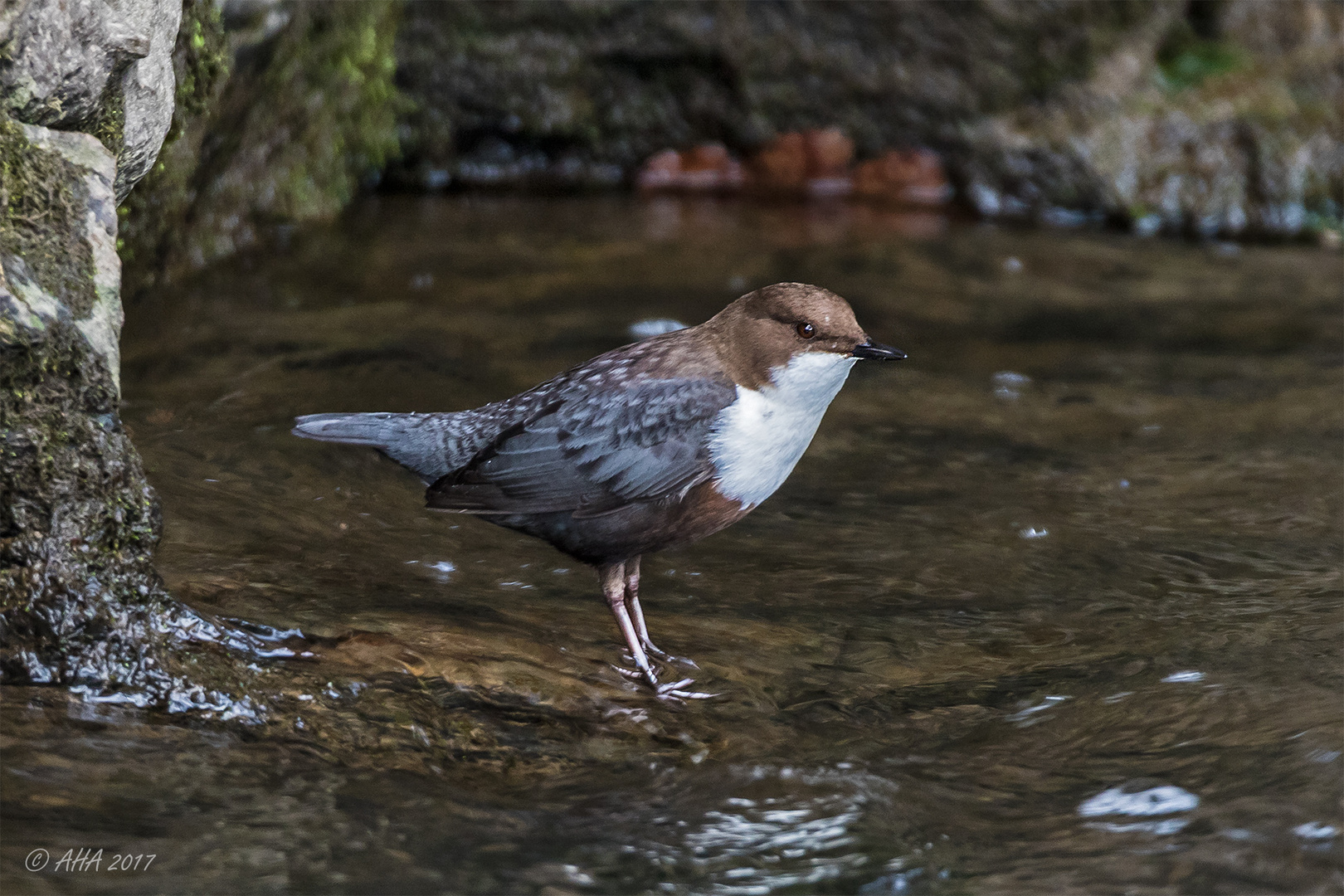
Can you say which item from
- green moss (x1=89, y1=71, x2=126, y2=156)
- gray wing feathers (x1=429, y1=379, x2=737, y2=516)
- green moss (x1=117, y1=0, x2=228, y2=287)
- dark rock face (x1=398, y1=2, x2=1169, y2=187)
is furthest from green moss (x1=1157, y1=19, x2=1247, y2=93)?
green moss (x1=89, y1=71, x2=126, y2=156)

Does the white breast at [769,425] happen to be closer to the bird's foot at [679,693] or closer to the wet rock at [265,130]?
the bird's foot at [679,693]

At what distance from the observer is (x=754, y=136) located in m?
8.10

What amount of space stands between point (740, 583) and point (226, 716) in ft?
4.73

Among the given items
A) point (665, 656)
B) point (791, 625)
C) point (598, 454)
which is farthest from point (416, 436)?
point (791, 625)

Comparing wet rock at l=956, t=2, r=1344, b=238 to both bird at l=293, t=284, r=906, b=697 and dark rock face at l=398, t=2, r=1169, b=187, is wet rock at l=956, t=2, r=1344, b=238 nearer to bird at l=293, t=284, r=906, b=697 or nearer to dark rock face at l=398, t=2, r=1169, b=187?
dark rock face at l=398, t=2, r=1169, b=187

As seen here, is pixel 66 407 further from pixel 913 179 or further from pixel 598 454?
pixel 913 179

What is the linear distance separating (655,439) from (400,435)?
0.68m

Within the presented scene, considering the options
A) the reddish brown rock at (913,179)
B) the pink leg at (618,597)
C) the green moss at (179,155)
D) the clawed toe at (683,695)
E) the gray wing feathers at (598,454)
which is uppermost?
the green moss at (179,155)

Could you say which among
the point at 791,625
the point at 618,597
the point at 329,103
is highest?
the point at 329,103

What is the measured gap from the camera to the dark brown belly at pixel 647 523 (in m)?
3.08

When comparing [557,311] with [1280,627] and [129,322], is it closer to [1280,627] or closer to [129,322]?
[129,322]

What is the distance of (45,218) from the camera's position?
107 inches

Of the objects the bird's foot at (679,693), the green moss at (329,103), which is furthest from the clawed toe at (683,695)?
the green moss at (329,103)

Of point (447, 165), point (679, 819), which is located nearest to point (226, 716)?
point (679, 819)
